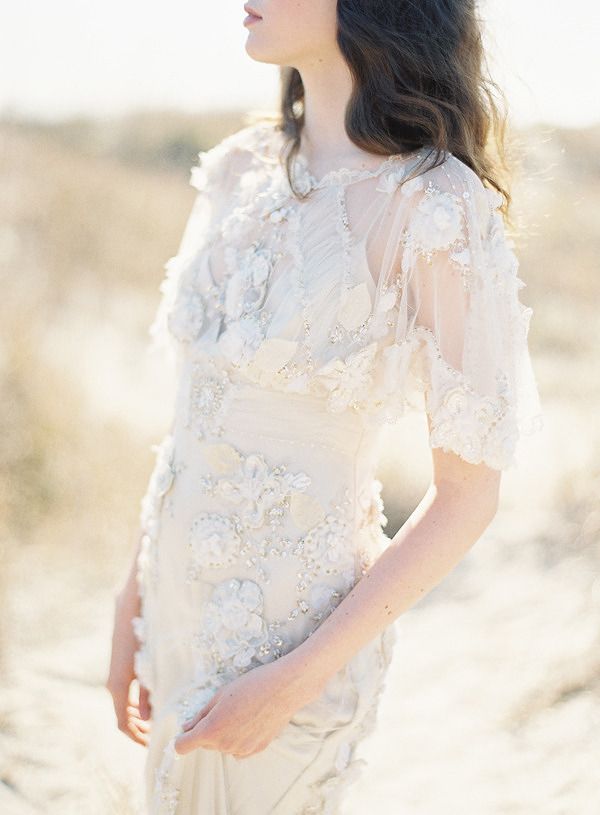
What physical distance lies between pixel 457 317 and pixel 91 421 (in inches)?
183

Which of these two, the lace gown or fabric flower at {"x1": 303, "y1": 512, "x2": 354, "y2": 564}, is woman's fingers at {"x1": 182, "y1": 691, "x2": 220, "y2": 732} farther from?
fabric flower at {"x1": 303, "y1": 512, "x2": 354, "y2": 564}

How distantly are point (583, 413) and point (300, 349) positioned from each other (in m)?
6.22

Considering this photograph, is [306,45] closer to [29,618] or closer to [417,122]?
[417,122]

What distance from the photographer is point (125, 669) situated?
6.03 feet

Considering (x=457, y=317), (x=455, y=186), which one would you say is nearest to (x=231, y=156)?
(x=455, y=186)

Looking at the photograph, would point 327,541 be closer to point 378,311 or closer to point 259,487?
point 259,487

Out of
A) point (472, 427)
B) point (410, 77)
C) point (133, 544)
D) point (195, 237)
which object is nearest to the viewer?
point (472, 427)

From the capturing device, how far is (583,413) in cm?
741

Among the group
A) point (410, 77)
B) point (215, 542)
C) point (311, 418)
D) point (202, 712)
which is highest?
point (410, 77)

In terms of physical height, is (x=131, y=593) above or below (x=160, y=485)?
below

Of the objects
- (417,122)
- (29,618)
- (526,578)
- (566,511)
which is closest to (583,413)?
(566,511)

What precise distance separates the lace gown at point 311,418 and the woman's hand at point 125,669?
5.0 inches

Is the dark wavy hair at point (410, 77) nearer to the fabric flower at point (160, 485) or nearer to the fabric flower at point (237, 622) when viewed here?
the fabric flower at point (160, 485)

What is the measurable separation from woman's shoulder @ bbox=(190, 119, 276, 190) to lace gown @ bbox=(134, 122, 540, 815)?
28cm
